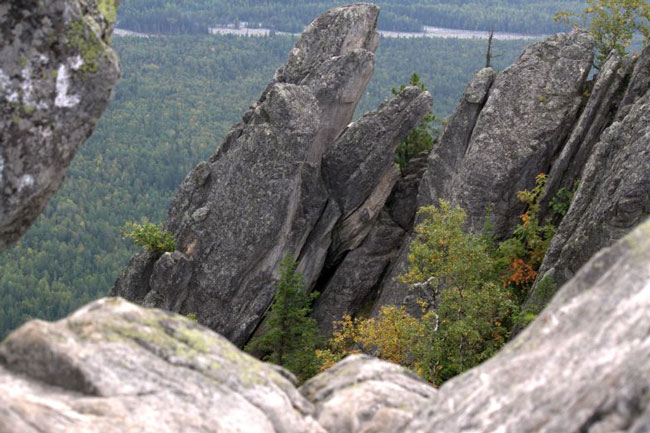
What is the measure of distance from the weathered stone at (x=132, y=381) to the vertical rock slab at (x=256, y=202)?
26889mm

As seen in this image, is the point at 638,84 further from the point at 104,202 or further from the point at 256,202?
the point at 104,202

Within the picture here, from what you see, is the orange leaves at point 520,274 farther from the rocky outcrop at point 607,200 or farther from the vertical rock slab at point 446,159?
the vertical rock slab at point 446,159

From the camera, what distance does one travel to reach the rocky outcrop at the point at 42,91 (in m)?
13.8

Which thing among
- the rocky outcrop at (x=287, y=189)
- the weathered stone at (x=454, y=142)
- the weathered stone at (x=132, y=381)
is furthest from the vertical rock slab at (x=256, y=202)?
the weathered stone at (x=132, y=381)

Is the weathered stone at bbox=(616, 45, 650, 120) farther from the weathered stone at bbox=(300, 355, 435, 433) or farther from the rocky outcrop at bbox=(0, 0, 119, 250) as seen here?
the rocky outcrop at bbox=(0, 0, 119, 250)

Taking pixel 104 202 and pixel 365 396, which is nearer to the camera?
pixel 365 396

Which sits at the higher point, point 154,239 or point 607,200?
point 607,200

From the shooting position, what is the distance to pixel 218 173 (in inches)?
1671

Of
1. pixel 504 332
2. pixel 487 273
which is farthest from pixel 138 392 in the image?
pixel 487 273

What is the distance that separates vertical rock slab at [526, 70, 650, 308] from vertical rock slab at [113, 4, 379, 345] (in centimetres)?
1563

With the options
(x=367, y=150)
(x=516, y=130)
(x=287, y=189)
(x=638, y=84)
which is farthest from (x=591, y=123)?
(x=287, y=189)

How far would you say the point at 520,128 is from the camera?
1550 inches

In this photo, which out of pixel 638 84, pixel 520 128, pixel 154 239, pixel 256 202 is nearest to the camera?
pixel 638 84

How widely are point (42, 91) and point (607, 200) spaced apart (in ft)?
69.9
